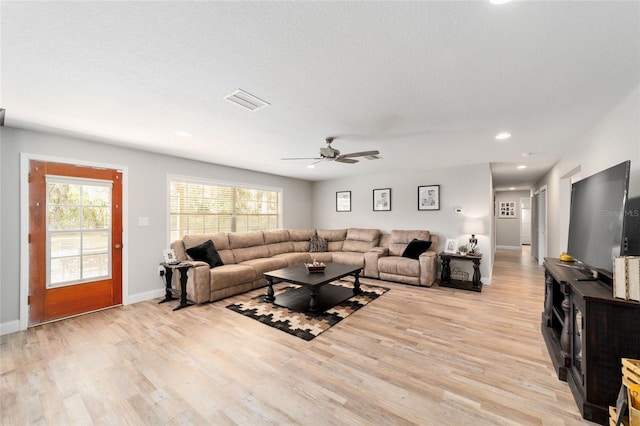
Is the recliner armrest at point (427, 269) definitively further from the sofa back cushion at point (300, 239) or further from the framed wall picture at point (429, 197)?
the sofa back cushion at point (300, 239)

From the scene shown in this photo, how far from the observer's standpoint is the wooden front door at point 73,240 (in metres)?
3.05

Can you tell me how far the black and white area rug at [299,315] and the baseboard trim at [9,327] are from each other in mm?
2351

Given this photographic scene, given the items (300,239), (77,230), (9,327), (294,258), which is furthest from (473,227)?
(9,327)

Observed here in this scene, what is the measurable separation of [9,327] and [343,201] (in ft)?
20.2

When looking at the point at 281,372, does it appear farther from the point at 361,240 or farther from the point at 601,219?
the point at 361,240

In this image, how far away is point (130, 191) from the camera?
12.5 feet

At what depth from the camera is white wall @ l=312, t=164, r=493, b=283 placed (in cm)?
491

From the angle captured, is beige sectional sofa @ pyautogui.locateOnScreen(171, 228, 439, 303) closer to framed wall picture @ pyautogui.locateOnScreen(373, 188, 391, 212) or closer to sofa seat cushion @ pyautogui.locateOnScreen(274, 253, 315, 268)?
sofa seat cushion @ pyautogui.locateOnScreen(274, 253, 315, 268)

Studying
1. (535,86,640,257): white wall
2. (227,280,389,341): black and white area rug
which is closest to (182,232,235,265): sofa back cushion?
(227,280,389,341): black and white area rug

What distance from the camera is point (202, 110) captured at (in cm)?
245

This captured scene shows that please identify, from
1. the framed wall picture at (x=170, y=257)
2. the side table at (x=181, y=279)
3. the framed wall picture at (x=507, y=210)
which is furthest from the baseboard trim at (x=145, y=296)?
the framed wall picture at (x=507, y=210)

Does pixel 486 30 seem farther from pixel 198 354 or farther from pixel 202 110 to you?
pixel 198 354

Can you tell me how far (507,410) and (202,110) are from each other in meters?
3.50

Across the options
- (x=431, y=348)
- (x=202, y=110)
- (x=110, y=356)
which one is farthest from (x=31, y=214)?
(x=431, y=348)
